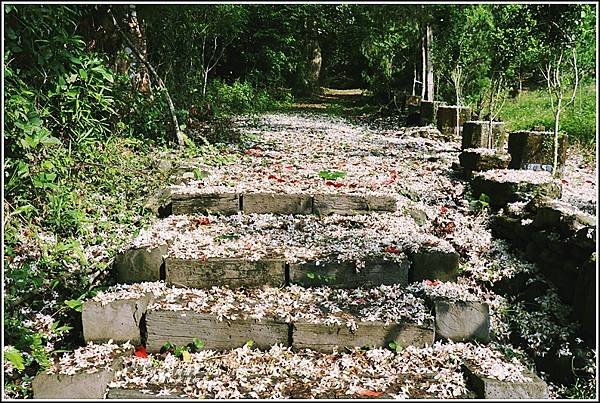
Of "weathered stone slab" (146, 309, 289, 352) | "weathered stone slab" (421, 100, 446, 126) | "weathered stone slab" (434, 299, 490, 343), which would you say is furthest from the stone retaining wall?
"weathered stone slab" (421, 100, 446, 126)

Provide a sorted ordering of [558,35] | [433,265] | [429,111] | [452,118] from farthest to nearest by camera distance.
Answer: [429,111]
[452,118]
[558,35]
[433,265]

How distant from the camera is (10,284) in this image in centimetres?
312

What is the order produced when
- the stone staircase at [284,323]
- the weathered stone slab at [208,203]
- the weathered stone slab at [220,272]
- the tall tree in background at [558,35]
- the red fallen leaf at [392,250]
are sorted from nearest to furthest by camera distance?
the stone staircase at [284,323], the weathered stone slab at [220,272], the red fallen leaf at [392,250], the weathered stone slab at [208,203], the tall tree in background at [558,35]

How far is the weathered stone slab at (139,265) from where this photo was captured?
3219mm

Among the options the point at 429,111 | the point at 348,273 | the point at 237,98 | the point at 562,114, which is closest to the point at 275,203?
the point at 348,273

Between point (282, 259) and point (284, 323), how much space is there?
0.53m

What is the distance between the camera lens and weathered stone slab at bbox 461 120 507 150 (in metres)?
6.41

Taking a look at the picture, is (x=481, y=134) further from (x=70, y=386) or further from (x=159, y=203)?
(x=70, y=386)

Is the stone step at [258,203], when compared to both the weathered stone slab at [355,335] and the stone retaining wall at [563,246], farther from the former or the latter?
the weathered stone slab at [355,335]

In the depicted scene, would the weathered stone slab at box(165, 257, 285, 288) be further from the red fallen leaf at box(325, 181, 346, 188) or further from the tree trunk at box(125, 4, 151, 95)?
the tree trunk at box(125, 4, 151, 95)

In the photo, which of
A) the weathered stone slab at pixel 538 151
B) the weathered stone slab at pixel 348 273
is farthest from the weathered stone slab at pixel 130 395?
the weathered stone slab at pixel 538 151

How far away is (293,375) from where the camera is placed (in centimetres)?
258

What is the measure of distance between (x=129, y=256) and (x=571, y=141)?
19.6 ft

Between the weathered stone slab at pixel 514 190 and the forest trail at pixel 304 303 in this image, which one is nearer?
A: the forest trail at pixel 304 303
